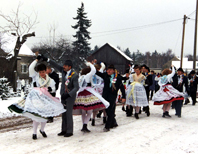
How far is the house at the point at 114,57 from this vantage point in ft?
149

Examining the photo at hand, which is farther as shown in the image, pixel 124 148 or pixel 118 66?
pixel 118 66

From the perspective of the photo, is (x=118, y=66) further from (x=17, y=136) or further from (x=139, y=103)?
(x=17, y=136)

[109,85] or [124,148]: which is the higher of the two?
→ [109,85]

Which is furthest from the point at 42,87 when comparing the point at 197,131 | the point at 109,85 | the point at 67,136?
the point at 197,131

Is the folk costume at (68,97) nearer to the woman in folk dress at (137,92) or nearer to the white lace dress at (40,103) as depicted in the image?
the white lace dress at (40,103)

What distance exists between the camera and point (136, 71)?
28.5 ft

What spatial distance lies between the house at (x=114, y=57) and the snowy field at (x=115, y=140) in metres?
38.0

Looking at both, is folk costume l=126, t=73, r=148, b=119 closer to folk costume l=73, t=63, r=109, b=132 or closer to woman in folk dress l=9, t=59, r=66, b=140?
folk costume l=73, t=63, r=109, b=132

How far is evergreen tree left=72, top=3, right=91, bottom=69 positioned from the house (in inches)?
340

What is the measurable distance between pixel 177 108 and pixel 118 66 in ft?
121

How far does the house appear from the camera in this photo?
149ft

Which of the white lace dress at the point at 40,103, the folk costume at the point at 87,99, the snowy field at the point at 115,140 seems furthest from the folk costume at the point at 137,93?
the white lace dress at the point at 40,103

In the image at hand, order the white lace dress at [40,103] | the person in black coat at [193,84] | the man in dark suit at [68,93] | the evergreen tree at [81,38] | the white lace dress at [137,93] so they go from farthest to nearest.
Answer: the evergreen tree at [81,38] → the person in black coat at [193,84] → the white lace dress at [137,93] → the man in dark suit at [68,93] → the white lace dress at [40,103]

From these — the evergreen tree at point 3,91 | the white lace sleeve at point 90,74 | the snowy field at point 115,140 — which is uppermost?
the white lace sleeve at point 90,74
